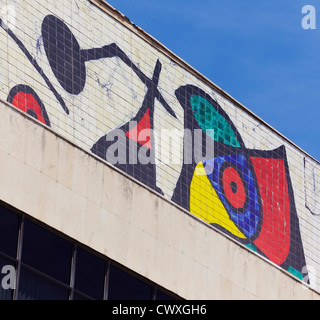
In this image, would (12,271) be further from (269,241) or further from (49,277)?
(269,241)

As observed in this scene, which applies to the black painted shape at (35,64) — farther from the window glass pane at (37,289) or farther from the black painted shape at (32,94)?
the window glass pane at (37,289)

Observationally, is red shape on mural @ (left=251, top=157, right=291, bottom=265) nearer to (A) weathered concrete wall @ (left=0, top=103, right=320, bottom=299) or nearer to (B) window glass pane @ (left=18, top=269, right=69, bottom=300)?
(A) weathered concrete wall @ (left=0, top=103, right=320, bottom=299)

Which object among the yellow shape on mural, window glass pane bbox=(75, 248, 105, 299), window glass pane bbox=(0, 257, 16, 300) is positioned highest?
the yellow shape on mural

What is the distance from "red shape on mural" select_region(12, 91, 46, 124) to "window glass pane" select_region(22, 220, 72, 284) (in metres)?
2.32

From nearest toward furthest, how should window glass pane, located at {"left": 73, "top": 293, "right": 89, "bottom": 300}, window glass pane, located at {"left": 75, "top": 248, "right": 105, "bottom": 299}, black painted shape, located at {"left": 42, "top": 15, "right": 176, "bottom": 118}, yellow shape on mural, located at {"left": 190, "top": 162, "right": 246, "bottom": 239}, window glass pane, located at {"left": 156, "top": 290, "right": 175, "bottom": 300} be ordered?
window glass pane, located at {"left": 73, "top": 293, "right": 89, "bottom": 300} < window glass pane, located at {"left": 75, "top": 248, "right": 105, "bottom": 299} < black painted shape, located at {"left": 42, "top": 15, "right": 176, "bottom": 118} < window glass pane, located at {"left": 156, "top": 290, "right": 175, "bottom": 300} < yellow shape on mural, located at {"left": 190, "top": 162, "right": 246, "bottom": 239}

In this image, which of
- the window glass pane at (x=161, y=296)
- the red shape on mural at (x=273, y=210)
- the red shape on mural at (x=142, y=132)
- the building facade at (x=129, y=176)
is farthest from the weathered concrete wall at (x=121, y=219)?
the red shape on mural at (x=142, y=132)

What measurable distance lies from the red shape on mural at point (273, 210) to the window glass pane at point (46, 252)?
7.10 metres

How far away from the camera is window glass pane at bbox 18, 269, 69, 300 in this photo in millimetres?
22906

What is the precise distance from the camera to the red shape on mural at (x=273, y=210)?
30.2 m

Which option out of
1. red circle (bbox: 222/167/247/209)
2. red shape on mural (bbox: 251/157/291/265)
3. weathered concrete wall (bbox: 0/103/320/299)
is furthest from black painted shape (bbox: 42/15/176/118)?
red shape on mural (bbox: 251/157/291/265)

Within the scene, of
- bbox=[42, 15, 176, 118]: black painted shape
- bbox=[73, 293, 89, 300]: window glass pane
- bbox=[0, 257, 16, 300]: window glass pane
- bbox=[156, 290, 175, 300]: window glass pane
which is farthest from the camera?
bbox=[156, 290, 175, 300]: window glass pane

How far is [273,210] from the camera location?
30688 millimetres

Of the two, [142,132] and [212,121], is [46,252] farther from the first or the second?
[212,121]

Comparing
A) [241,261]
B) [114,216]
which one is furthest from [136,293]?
[241,261]
